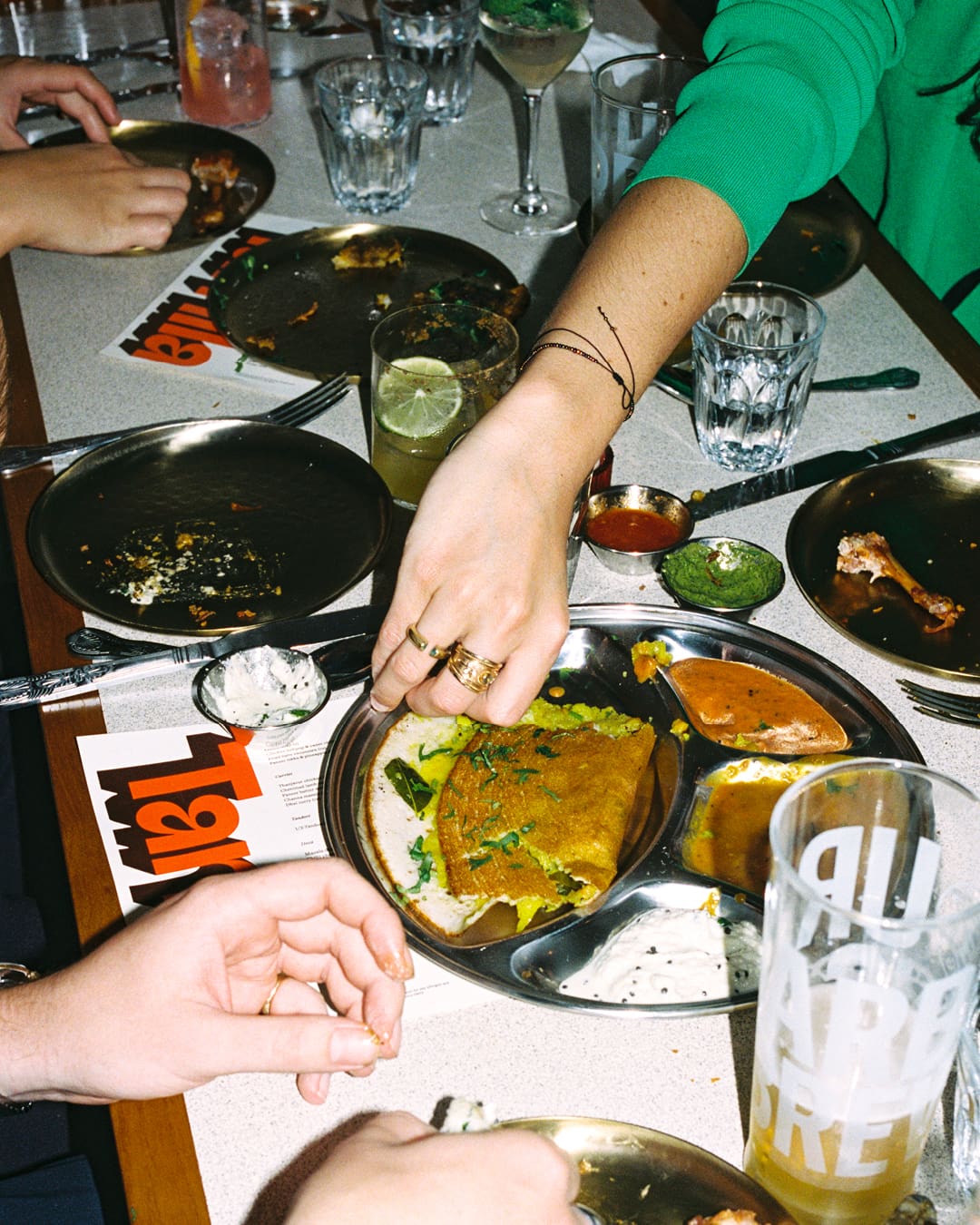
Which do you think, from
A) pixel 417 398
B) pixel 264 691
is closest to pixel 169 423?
pixel 417 398

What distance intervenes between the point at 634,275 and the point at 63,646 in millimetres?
691

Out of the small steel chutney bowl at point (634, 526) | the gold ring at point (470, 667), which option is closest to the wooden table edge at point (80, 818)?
the gold ring at point (470, 667)

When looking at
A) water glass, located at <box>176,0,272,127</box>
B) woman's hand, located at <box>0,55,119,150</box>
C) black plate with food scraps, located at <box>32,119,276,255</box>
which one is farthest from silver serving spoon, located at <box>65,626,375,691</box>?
water glass, located at <box>176,0,272,127</box>

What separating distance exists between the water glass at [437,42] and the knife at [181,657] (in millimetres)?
1250

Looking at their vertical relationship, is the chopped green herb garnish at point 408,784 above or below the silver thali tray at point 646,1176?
above

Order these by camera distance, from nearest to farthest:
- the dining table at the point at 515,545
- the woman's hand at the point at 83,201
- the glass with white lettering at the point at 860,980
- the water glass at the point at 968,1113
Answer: the glass with white lettering at the point at 860,980 → the water glass at the point at 968,1113 → the dining table at the point at 515,545 → the woman's hand at the point at 83,201

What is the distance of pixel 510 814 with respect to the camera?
110 centimetres

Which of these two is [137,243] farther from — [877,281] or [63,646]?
[877,281]

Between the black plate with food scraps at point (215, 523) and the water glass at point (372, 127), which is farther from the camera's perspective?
the water glass at point (372, 127)

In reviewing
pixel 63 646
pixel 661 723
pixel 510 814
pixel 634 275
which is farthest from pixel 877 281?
pixel 63 646

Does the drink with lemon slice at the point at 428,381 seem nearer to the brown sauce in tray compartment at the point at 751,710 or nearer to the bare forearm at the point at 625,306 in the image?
the bare forearm at the point at 625,306

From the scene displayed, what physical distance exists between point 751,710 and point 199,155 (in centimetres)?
151

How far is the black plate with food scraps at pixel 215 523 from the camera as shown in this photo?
1320 mm

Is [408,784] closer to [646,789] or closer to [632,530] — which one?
[646,789]
